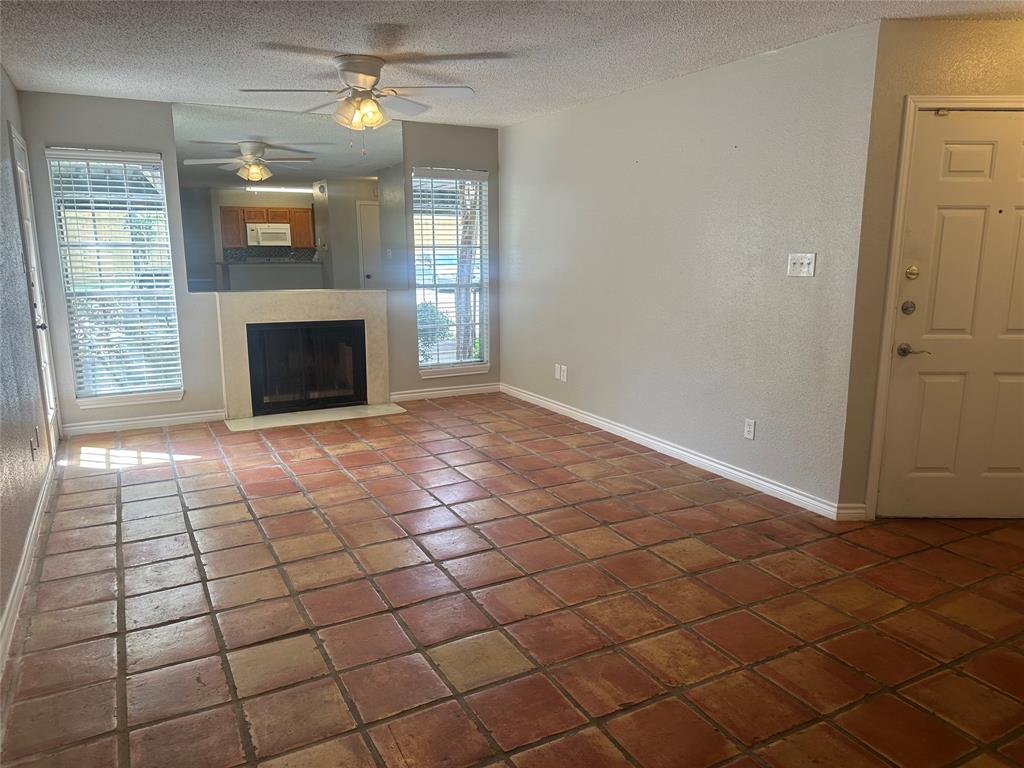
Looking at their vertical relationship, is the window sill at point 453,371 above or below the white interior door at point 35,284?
below

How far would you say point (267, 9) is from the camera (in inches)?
110

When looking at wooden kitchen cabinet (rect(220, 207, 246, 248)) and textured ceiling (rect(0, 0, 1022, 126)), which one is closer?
textured ceiling (rect(0, 0, 1022, 126))

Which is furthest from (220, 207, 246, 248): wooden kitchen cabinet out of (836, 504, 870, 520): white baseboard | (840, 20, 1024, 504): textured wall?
(836, 504, 870, 520): white baseboard

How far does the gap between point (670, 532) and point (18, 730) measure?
2539 millimetres

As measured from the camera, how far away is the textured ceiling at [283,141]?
15.8 feet

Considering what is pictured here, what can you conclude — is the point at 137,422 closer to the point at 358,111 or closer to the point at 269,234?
the point at 269,234

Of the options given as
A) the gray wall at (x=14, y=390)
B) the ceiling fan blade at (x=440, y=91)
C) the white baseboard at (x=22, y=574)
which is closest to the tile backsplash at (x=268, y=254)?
the gray wall at (x=14, y=390)

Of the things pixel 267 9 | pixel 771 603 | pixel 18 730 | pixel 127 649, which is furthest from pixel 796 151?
Answer: pixel 18 730

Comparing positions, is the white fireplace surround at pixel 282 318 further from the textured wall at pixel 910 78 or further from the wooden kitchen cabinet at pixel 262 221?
the textured wall at pixel 910 78

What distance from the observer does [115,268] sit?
4742mm

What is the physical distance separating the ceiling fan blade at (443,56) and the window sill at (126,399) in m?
3.05

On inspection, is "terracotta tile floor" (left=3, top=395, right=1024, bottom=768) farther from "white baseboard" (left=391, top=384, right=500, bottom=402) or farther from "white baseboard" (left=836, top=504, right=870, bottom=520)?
"white baseboard" (left=391, top=384, right=500, bottom=402)

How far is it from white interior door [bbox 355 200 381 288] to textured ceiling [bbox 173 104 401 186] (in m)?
0.28

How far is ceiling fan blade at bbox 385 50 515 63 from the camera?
348 cm
